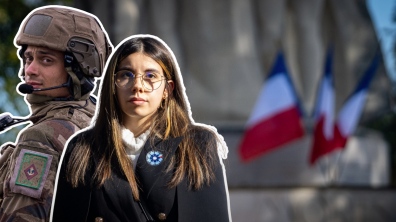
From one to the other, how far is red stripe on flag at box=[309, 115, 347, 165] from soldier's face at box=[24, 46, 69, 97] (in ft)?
14.7

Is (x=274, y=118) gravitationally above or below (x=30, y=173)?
above

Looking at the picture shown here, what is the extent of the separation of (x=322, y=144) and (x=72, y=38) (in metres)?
4.61

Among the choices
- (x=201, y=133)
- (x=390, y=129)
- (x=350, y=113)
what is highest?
(x=350, y=113)

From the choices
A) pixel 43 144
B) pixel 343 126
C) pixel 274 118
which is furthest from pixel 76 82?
pixel 343 126

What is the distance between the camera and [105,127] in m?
1.77

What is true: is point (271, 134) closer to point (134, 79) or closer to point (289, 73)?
point (289, 73)

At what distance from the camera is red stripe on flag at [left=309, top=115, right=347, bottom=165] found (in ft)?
19.7

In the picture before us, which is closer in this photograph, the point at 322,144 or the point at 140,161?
the point at 140,161

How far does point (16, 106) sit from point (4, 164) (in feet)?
13.8

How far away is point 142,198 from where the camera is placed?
5.59 ft

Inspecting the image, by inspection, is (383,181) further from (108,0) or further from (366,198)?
(108,0)

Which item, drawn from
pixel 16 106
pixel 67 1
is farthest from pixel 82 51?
pixel 67 1

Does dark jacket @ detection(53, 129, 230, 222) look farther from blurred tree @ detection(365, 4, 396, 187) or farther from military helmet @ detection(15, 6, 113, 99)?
blurred tree @ detection(365, 4, 396, 187)

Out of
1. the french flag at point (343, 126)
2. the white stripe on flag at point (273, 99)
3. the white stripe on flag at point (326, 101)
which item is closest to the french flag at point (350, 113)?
the french flag at point (343, 126)
